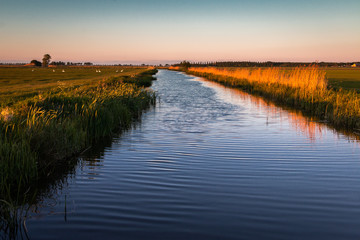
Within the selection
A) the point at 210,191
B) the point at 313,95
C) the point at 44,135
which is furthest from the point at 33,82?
the point at 210,191

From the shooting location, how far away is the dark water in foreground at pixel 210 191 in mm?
4934

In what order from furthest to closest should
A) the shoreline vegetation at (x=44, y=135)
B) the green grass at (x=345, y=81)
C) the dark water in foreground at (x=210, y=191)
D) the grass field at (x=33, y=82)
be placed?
the green grass at (x=345, y=81) < the grass field at (x=33, y=82) < the shoreline vegetation at (x=44, y=135) < the dark water in foreground at (x=210, y=191)

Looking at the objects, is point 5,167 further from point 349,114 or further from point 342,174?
point 349,114

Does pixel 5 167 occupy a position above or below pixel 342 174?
above

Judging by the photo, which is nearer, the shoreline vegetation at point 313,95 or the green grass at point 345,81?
the shoreline vegetation at point 313,95

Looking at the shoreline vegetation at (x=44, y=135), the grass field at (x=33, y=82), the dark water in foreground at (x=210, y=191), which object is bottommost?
the dark water in foreground at (x=210, y=191)

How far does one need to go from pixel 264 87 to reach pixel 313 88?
10400 mm

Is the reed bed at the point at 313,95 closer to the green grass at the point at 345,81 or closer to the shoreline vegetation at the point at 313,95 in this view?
the shoreline vegetation at the point at 313,95

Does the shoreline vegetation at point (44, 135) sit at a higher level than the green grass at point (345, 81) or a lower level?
lower

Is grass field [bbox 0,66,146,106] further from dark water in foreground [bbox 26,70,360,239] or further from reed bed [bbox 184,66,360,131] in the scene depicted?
reed bed [bbox 184,66,360,131]

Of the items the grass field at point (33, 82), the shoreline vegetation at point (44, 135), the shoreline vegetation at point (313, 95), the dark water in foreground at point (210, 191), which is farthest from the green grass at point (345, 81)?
the grass field at point (33, 82)

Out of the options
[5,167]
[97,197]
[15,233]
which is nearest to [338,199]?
[97,197]

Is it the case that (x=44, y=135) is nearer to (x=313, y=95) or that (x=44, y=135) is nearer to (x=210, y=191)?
(x=210, y=191)

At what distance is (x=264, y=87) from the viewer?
1235 inches
